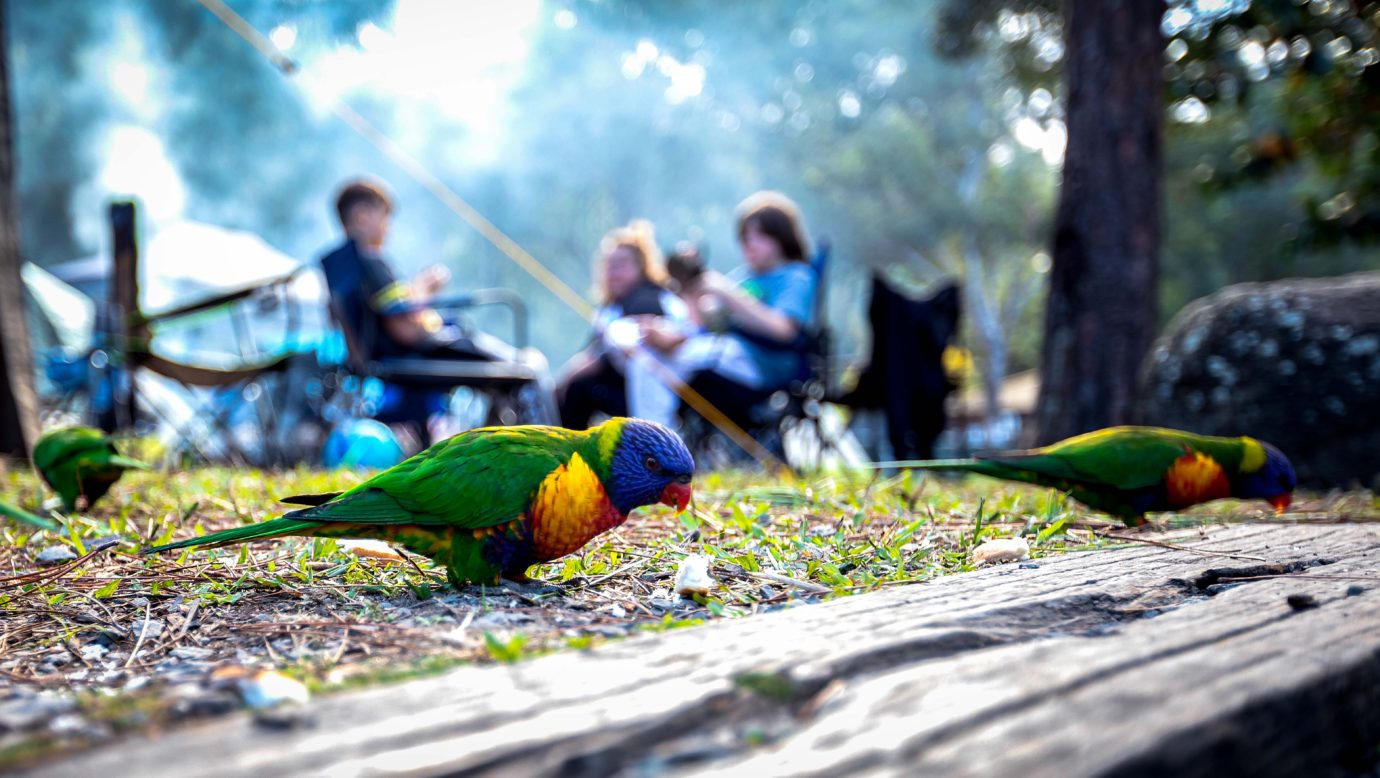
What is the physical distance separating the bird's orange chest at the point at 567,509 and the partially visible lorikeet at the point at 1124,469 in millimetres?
1063

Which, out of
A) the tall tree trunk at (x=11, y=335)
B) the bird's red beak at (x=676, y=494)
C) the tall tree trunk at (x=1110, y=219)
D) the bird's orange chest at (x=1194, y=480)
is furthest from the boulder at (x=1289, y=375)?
the tall tree trunk at (x=11, y=335)

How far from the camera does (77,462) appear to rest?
2896mm

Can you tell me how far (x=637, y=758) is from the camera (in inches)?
31.9

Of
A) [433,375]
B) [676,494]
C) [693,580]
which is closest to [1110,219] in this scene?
[433,375]

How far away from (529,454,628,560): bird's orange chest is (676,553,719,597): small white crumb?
22 centimetres

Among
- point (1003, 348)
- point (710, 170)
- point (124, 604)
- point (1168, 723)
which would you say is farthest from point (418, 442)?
point (710, 170)

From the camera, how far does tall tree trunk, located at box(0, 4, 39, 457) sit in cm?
480

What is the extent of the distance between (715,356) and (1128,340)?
2.38 m

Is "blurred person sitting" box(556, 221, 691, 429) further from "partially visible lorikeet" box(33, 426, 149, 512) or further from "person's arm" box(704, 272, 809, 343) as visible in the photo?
"partially visible lorikeet" box(33, 426, 149, 512)

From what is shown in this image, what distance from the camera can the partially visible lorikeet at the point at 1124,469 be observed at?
2.60m

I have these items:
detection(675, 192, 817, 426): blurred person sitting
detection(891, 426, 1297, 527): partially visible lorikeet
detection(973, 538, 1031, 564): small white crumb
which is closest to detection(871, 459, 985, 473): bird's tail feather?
detection(891, 426, 1297, 527): partially visible lorikeet

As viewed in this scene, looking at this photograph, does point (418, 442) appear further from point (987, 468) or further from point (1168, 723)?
point (1168, 723)

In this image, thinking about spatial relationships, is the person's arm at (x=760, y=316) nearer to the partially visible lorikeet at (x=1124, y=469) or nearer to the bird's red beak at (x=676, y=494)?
the partially visible lorikeet at (x=1124, y=469)

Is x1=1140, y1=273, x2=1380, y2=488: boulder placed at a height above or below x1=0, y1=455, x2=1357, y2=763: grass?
above
